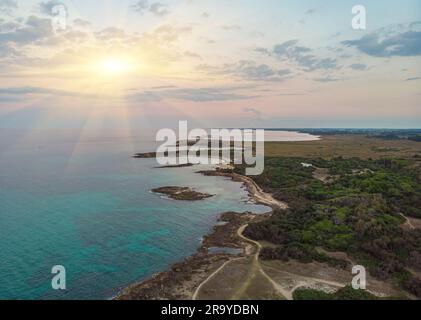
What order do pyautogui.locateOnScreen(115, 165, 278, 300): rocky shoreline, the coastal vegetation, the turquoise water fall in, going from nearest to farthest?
1. pyautogui.locateOnScreen(115, 165, 278, 300): rocky shoreline
2. the turquoise water
3. the coastal vegetation

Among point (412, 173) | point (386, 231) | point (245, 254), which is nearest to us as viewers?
point (245, 254)

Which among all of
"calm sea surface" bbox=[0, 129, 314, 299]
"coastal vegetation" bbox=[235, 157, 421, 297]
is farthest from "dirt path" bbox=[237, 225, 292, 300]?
"calm sea surface" bbox=[0, 129, 314, 299]

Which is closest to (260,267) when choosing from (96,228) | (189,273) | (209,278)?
(209,278)

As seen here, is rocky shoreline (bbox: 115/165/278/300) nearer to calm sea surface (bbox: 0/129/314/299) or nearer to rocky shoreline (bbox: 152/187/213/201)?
calm sea surface (bbox: 0/129/314/299)

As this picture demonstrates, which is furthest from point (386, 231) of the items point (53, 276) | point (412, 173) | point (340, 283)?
point (412, 173)

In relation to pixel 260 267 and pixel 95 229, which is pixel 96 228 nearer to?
pixel 95 229
